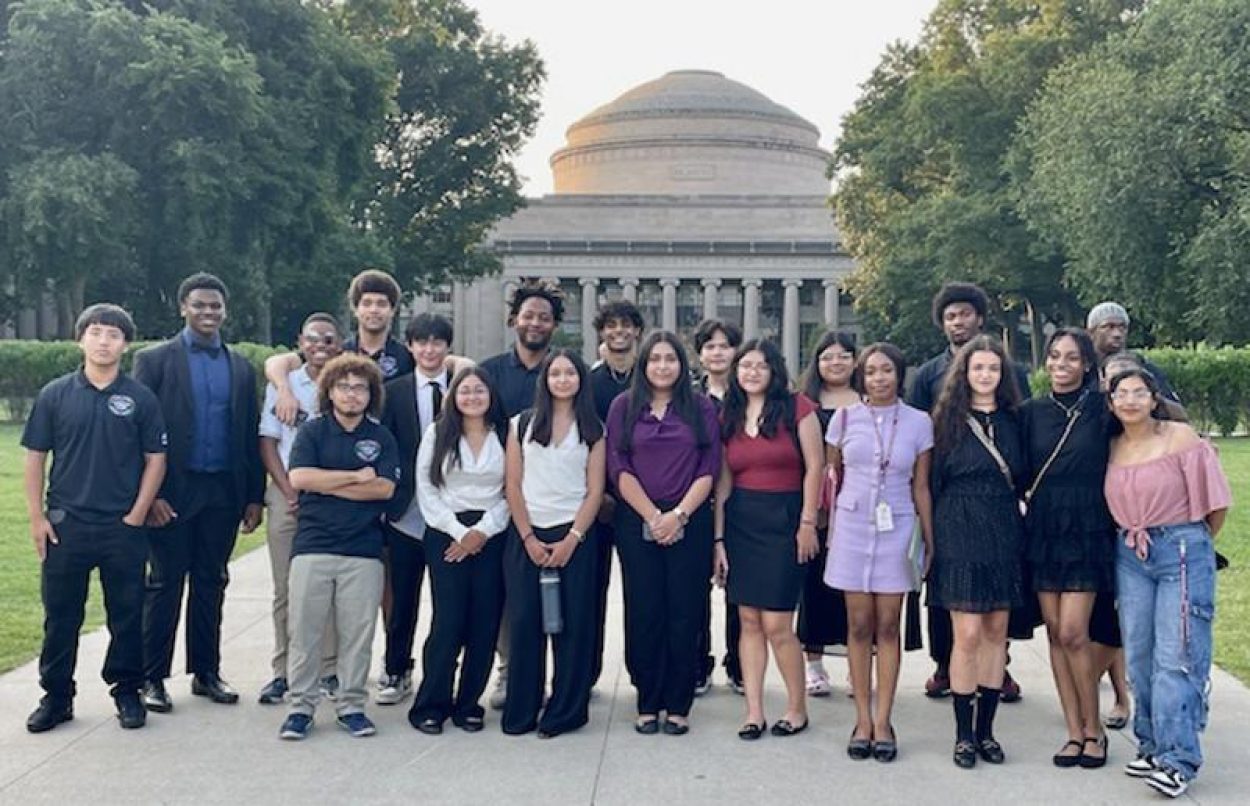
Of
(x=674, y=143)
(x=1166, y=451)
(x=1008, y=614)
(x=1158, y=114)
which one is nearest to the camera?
(x=1166, y=451)

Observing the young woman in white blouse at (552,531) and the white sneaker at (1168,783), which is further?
the young woman in white blouse at (552,531)

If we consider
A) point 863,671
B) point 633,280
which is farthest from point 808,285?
A: point 863,671

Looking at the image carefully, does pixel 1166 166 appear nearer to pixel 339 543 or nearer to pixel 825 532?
pixel 825 532

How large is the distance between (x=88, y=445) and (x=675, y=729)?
334 cm

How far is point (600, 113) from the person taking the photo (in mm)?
95938

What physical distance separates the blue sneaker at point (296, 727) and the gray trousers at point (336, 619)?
0.13 feet

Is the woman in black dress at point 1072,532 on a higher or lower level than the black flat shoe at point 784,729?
higher

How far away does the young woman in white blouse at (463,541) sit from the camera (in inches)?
254

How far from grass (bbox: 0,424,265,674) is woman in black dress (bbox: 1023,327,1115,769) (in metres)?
6.06

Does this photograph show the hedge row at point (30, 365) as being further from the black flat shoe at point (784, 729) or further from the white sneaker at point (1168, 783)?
the white sneaker at point (1168, 783)

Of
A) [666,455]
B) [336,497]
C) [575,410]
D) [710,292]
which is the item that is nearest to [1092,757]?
[666,455]

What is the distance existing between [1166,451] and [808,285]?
72.6 m

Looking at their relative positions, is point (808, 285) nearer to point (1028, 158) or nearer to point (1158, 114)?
point (1028, 158)

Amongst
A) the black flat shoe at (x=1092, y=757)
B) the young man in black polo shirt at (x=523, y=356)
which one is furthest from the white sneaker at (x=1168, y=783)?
the young man in black polo shirt at (x=523, y=356)
